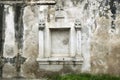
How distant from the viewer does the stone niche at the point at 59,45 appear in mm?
11281

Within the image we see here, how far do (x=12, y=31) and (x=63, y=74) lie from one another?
7.46 ft

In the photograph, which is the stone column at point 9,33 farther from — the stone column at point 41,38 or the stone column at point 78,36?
the stone column at point 78,36

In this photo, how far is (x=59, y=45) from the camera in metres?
11.6

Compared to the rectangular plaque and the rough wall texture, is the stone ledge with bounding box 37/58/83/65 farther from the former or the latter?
the rectangular plaque

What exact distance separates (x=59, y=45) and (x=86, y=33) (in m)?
1.00

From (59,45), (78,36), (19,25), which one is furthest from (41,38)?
(78,36)

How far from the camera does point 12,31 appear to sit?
11695 mm

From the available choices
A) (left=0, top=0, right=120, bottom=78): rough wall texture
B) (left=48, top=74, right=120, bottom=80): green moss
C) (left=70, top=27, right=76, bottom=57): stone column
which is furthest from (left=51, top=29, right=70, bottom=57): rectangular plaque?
(left=48, top=74, right=120, bottom=80): green moss

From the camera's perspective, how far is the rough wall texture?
11305 mm

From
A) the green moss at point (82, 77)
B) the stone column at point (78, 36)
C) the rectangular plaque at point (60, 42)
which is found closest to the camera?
the green moss at point (82, 77)

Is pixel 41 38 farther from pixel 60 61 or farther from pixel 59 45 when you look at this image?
pixel 60 61

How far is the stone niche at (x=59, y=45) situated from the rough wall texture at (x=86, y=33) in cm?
16

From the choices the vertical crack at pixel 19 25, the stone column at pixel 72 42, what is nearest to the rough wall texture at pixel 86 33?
the vertical crack at pixel 19 25

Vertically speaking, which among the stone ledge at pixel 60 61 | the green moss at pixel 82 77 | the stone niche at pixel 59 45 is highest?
the stone niche at pixel 59 45
